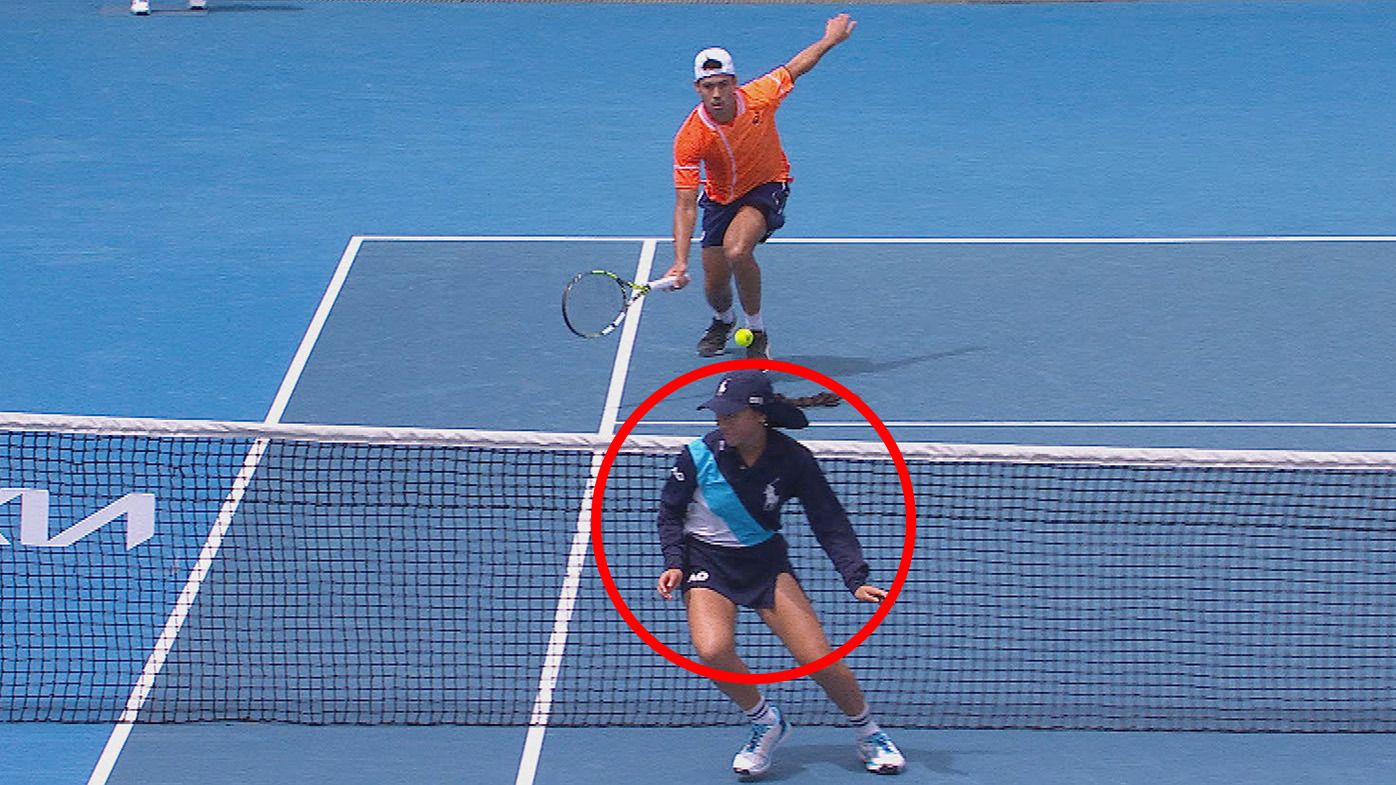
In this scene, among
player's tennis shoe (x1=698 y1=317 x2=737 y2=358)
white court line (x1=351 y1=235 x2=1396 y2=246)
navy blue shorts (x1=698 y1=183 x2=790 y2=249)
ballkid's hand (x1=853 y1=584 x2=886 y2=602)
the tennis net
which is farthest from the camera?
white court line (x1=351 y1=235 x2=1396 y2=246)

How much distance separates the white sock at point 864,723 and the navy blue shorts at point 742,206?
508 cm

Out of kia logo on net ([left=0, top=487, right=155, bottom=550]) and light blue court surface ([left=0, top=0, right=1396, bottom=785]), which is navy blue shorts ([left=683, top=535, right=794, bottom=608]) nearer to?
light blue court surface ([left=0, top=0, right=1396, bottom=785])

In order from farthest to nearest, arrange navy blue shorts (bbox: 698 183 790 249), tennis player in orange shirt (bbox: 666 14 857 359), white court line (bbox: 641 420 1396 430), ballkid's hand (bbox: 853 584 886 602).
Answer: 1. navy blue shorts (bbox: 698 183 790 249)
2. tennis player in orange shirt (bbox: 666 14 857 359)
3. white court line (bbox: 641 420 1396 430)
4. ballkid's hand (bbox: 853 584 886 602)

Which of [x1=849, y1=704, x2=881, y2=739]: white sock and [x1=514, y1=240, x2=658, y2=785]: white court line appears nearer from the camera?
[x1=849, y1=704, x2=881, y2=739]: white sock

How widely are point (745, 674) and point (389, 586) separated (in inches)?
94.6

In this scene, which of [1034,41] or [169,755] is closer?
[169,755]

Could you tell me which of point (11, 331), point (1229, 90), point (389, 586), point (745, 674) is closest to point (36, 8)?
point (11, 331)

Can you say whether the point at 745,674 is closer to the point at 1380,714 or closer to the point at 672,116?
the point at 1380,714

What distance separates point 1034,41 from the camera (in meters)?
21.8

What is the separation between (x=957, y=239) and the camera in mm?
15719

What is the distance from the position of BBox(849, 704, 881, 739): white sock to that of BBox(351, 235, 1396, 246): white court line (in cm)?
755

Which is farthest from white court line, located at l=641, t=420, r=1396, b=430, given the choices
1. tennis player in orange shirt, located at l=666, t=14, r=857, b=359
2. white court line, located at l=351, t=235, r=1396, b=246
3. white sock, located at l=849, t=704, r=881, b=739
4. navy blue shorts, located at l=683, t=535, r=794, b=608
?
white sock, located at l=849, t=704, r=881, b=739

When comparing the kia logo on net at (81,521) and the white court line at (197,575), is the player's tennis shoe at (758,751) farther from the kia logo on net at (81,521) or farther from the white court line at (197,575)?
the kia logo on net at (81,521)

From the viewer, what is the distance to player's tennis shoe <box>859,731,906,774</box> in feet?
27.3
